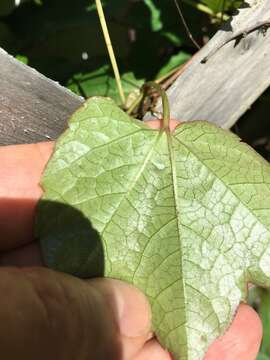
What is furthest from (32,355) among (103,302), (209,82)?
(209,82)

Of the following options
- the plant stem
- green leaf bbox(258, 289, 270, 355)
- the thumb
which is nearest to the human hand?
the thumb

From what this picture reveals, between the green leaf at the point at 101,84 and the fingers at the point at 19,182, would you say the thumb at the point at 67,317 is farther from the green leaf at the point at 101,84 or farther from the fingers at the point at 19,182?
the green leaf at the point at 101,84

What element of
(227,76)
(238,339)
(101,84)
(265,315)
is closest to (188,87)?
(227,76)

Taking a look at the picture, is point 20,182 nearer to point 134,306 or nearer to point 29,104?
point 29,104

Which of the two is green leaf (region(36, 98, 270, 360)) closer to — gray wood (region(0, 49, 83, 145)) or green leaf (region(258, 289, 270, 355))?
gray wood (region(0, 49, 83, 145))

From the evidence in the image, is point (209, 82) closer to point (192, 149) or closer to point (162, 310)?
point (192, 149)

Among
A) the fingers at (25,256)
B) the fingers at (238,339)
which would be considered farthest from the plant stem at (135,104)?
the fingers at (238,339)
